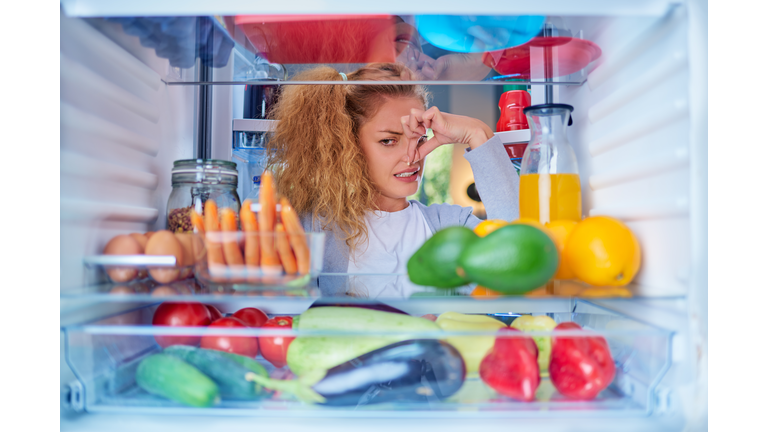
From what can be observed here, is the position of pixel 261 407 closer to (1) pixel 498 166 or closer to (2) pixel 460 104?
(1) pixel 498 166

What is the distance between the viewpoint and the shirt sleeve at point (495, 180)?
1.32 m

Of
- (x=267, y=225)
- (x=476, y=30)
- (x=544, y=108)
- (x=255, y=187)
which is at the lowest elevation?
(x=267, y=225)

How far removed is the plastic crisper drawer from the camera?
63 cm

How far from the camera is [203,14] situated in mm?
640

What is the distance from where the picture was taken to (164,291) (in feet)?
2.23

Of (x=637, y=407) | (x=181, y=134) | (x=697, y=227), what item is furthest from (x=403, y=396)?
(x=181, y=134)

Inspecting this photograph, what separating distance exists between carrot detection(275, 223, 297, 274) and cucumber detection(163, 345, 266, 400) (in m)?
0.15

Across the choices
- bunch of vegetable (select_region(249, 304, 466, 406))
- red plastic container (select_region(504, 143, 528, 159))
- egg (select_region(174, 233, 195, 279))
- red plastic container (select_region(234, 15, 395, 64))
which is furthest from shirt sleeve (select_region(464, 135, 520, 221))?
egg (select_region(174, 233, 195, 279))


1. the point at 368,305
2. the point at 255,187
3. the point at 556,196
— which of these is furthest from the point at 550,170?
the point at 255,187

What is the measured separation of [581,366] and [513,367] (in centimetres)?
10

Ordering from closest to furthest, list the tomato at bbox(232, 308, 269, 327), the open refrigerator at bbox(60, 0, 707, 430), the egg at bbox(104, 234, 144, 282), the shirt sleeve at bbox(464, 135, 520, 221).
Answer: the open refrigerator at bbox(60, 0, 707, 430)
the egg at bbox(104, 234, 144, 282)
the tomato at bbox(232, 308, 269, 327)
the shirt sleeve at bbox(464, 135, 520, 221)

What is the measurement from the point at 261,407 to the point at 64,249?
1.17 feet

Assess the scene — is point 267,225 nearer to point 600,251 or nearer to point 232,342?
point 232,342

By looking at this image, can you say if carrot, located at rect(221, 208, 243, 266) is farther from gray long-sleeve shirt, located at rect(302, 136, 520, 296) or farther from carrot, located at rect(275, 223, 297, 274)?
gray long-sleeve shirt, located at rect(302, 136, 520, 296)
